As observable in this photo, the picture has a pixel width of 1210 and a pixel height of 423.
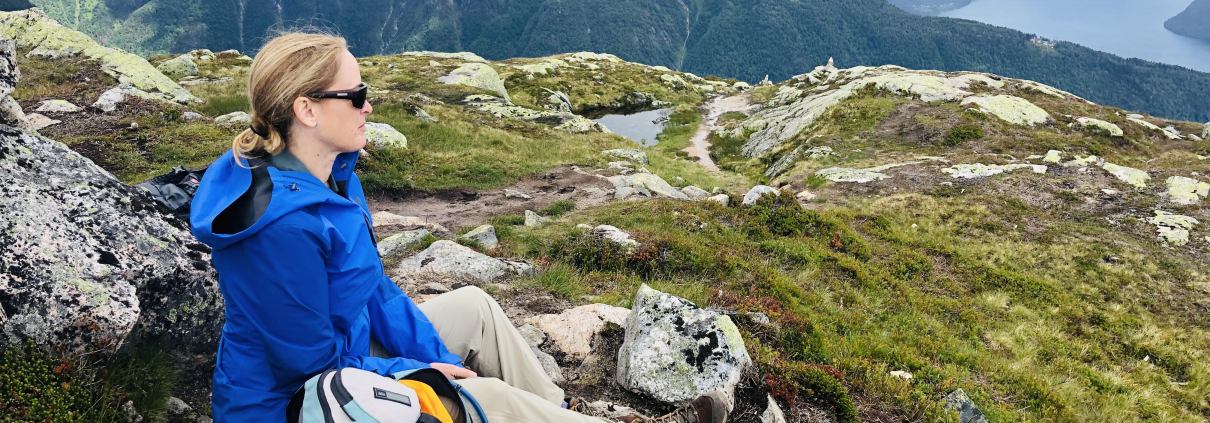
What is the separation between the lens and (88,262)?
Answer: 4359 mm

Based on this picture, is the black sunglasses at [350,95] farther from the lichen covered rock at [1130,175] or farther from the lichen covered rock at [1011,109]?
the lichen covered rock at [1011,109]

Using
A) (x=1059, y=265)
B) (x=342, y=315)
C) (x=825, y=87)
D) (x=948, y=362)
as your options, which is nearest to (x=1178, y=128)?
(x=825, y=87)

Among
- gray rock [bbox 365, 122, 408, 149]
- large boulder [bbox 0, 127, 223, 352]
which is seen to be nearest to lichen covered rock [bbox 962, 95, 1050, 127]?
gray rock [bbox 365, 122, 408, 149]

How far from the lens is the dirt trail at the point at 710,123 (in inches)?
1631

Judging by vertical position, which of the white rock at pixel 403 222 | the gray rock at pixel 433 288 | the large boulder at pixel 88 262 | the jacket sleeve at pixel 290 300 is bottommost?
the white rock at pixel 403 222

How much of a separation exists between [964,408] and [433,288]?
8040 millimetres

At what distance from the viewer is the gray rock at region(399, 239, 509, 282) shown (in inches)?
395

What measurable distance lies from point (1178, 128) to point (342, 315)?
183ft

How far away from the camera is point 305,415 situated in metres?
3.12

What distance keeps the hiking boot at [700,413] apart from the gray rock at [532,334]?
8.40ft

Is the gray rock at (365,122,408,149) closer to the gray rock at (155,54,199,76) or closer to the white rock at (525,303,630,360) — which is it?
the white rock at (525,303,630,360)

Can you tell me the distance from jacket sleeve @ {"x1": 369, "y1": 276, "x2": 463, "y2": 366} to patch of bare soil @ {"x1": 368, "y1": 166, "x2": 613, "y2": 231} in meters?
10.8

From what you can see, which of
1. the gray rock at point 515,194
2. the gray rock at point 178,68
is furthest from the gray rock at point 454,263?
the gray rock at point 178,68

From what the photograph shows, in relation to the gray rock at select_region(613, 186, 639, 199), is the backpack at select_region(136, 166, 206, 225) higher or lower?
higher
